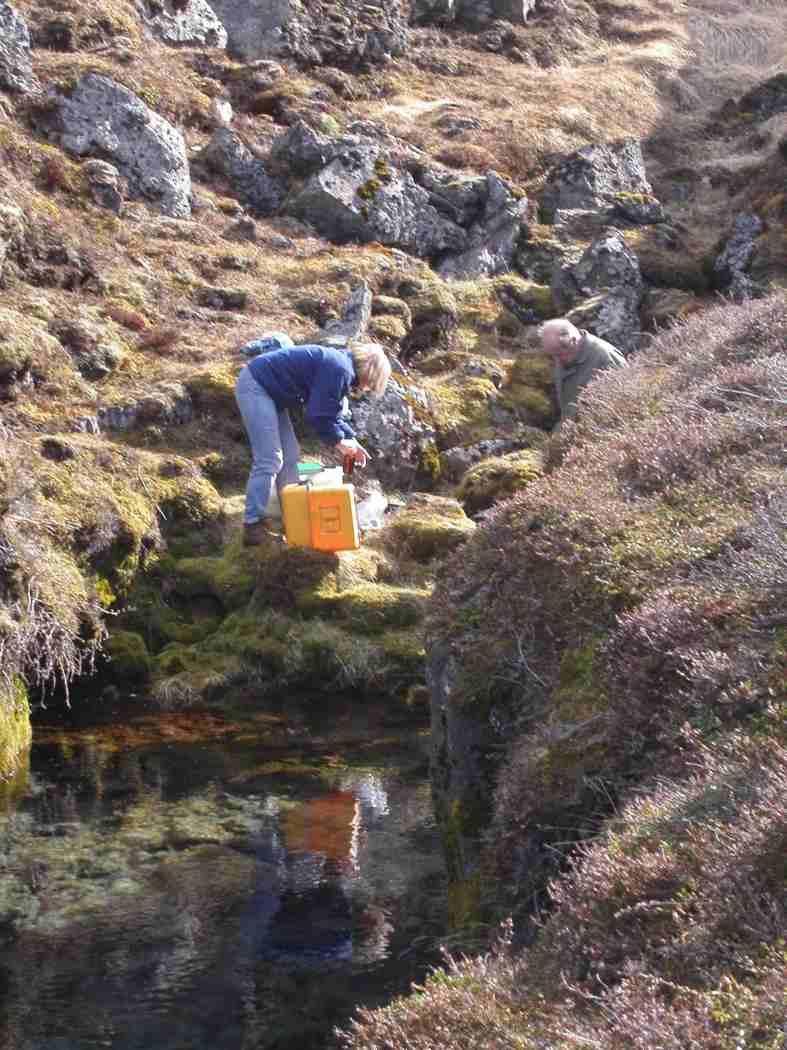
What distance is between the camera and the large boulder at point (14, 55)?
21.8m

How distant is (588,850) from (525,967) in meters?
0.60

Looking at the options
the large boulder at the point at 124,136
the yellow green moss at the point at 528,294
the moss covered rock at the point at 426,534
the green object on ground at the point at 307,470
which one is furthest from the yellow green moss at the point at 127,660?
the yellow green moss at the point at 528,294

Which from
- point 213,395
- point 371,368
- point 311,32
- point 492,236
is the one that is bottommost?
point 213,395

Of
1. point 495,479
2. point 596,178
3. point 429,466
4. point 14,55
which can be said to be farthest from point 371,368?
point 596,178

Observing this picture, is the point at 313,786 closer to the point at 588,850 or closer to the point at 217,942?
the point at 217,942

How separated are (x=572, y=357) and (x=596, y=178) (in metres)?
13.0

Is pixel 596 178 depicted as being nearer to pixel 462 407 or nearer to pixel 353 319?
pixel 353 319

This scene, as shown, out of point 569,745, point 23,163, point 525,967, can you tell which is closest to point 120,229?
point 23,163

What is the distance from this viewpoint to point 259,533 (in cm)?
1405

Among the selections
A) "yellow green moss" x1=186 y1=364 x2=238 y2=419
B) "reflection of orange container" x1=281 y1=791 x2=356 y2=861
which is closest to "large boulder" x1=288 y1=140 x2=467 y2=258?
"yellow green moss" x1=186 y1=364 x2=238 y2=419

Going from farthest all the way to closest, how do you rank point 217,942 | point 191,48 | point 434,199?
point 191,48
point 434,199
point 217,942

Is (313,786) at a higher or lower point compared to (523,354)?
lower

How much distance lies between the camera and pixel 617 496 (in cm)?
844

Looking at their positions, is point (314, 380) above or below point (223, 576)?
above
